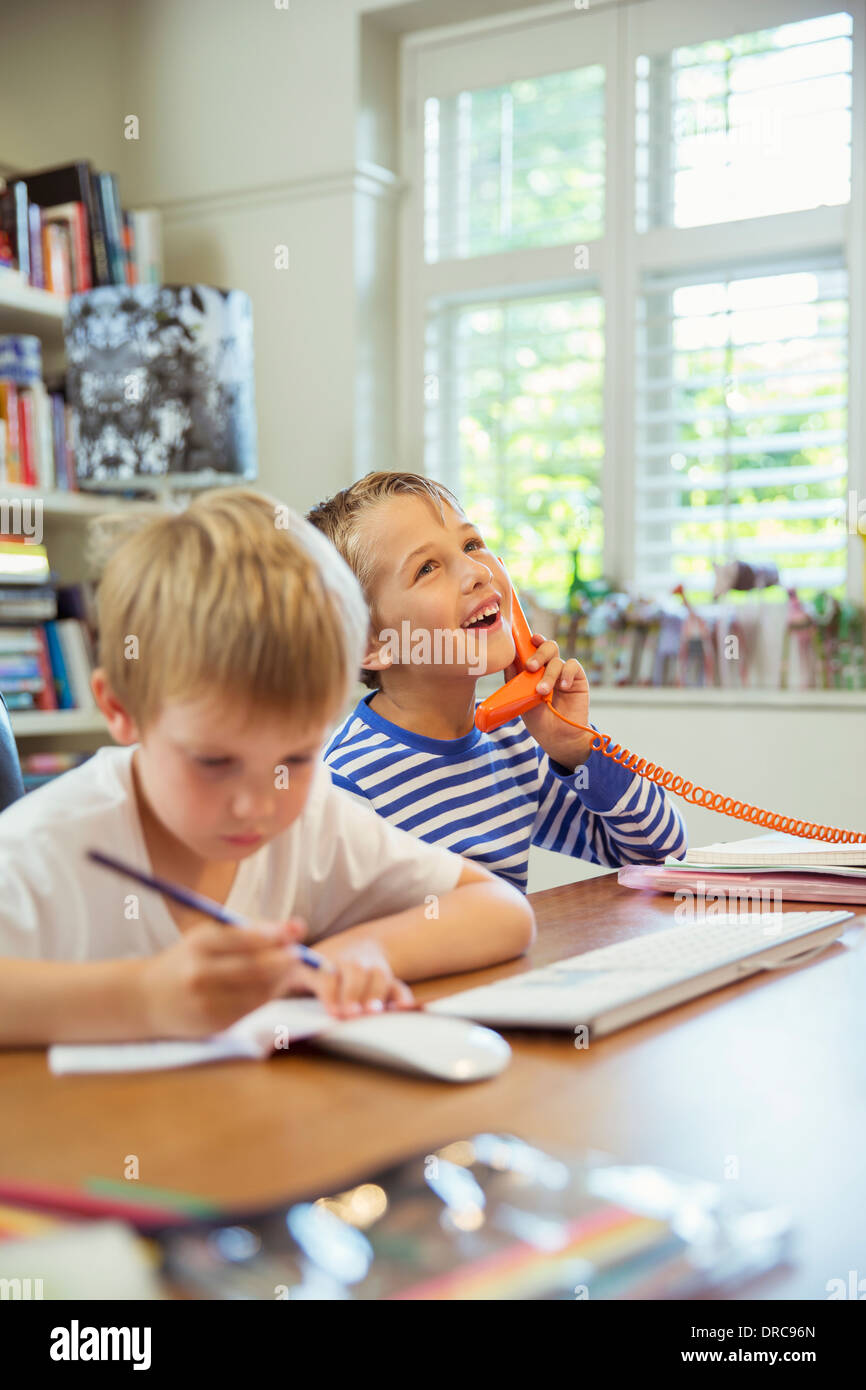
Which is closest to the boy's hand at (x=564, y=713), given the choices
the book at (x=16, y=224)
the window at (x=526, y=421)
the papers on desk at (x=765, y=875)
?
the papers on desk at (x=765, y=875)

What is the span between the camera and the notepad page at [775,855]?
1.32 m

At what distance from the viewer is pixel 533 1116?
574mm

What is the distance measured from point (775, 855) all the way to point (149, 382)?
78.1 inches

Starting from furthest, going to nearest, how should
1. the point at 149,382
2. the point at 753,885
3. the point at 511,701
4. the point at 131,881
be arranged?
the point at 149,382
the point at 511,701
the point at 753,885
the point at 131,881

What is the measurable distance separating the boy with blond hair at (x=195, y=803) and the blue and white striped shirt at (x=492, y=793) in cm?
54

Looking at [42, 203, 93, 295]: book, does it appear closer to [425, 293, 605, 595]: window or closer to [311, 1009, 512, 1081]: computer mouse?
[425, 293, 605, 595]: window

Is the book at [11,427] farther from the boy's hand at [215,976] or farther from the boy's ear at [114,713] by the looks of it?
the boy's hand at [215,976]

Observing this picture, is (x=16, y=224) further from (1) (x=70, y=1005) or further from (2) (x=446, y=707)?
(1) (x=70, y=1005)

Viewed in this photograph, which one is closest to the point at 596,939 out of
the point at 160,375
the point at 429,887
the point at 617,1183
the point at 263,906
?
the point at 429,887

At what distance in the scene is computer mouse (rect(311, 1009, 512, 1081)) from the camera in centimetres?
62

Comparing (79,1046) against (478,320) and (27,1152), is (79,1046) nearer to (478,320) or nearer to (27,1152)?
(27,1152)

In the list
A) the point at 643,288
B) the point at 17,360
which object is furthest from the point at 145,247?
the point at 643,288

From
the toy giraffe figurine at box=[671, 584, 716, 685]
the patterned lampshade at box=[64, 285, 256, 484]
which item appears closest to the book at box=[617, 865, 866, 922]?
the toy giraffe figurine at box=[671, 584, 716, 685]
